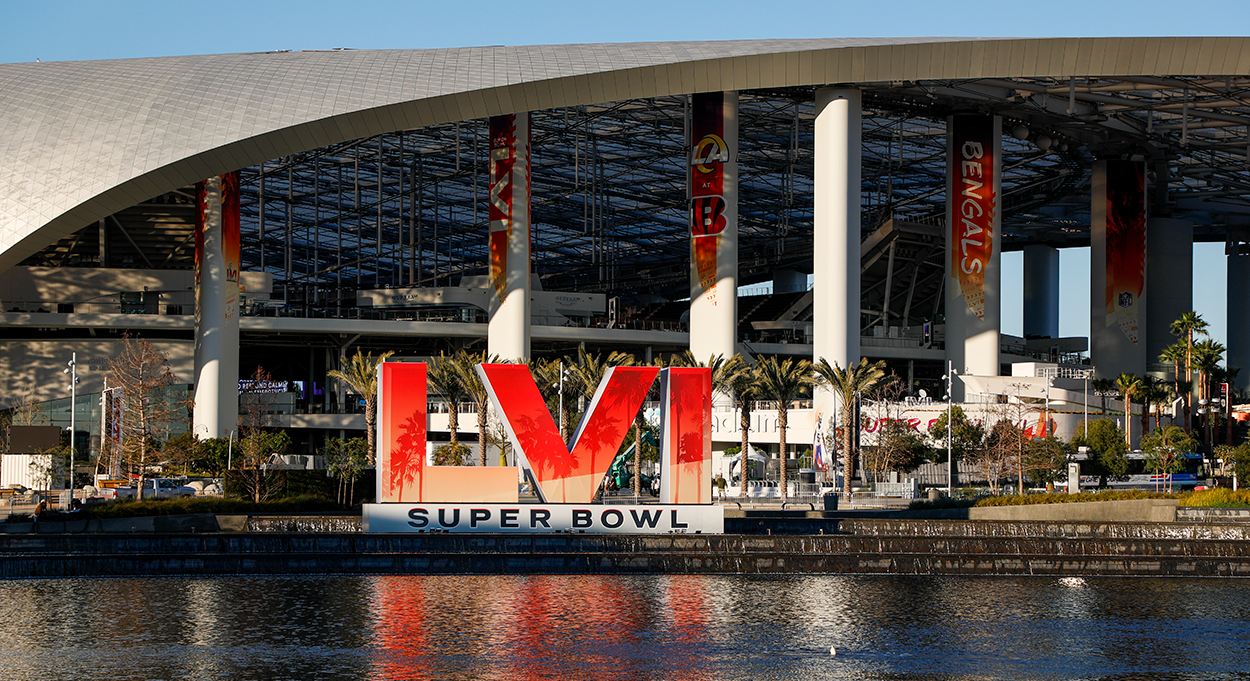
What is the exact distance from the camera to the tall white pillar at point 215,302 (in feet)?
219

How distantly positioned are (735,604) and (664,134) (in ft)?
190

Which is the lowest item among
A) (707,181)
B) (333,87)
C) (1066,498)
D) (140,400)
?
(1066,498)

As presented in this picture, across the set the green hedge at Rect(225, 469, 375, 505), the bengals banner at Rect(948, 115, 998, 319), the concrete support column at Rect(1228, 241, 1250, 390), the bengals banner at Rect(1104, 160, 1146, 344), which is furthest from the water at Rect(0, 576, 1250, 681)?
the concrete support column at Rect(1228, 241, 1250, 390)

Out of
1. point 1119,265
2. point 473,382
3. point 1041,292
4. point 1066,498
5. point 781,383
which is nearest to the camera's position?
point 1066,498

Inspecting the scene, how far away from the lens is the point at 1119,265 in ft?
278

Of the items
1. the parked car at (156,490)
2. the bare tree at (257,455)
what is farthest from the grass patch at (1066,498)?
the parked car at (156,490)

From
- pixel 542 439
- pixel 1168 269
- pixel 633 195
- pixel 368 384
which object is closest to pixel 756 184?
pixel 633 195

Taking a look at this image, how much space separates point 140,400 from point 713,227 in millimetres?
28744

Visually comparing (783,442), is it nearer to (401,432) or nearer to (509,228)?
(401,432)

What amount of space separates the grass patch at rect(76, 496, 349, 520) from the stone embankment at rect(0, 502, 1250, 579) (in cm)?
300

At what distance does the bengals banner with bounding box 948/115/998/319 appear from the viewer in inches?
2884

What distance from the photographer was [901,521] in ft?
134

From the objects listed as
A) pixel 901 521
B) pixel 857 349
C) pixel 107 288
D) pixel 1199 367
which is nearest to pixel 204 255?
pixel 107 288

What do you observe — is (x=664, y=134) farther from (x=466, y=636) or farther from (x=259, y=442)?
Answer: (x=466, y=636)
